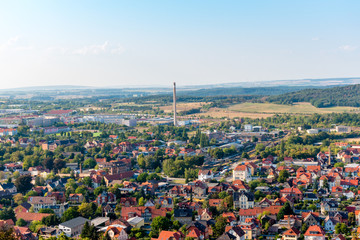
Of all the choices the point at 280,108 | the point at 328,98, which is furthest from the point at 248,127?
the point at 328,98

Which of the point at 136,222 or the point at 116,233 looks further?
the point at 136,222

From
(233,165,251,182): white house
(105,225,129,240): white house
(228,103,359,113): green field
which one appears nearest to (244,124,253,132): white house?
(228,103,359,113): green field

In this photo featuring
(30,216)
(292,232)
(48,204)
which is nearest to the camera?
(292,232)

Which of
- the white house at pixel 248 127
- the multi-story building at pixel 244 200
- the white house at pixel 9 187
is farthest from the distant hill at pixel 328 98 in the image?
the white house at pixel 9 187

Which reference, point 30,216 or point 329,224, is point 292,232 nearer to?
point 329,224

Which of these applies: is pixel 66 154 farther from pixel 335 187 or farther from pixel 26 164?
pixel 335 187

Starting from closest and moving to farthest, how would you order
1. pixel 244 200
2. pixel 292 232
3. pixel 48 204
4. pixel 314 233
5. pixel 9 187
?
pixel 314 233, pixel 292 232, pixel 244 200, pixel 48 204, pixel 9 187

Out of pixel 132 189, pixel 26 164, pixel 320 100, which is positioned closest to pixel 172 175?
pixel 132 189

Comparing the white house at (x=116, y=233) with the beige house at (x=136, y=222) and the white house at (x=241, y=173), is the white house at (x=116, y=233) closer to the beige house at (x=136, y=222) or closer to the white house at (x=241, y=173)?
the beige house at (x=136, y=222)
